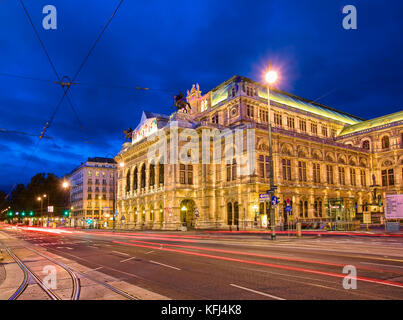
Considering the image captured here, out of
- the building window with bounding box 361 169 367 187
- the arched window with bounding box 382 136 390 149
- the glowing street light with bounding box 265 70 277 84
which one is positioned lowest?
the building window with bounding box 361 169 367 187

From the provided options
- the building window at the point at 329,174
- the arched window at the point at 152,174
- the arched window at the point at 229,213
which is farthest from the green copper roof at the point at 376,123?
the arched window at the point at 152,174

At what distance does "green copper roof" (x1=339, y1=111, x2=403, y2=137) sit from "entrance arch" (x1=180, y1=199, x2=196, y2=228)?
131 feet

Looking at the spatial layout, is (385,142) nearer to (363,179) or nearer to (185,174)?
(363,179)

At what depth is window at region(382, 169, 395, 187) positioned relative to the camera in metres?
64.1

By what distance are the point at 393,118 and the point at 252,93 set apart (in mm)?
31937

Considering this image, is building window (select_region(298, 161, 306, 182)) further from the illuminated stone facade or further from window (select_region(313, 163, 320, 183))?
window (select_region(313, 163, 320, 183))

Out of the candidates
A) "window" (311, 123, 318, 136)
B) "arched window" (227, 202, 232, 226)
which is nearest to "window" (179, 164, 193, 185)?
"arched window" (227, 202, 232, 226)

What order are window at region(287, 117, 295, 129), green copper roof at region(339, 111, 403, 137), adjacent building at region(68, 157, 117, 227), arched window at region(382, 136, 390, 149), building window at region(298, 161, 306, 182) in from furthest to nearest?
adjacent building at region(68, 157, 117, 227) → green copper roof at region(339, 111, 403, 137) → arched window at region(382, 136, 390, 149) → window at region(287, 117, 295, 129) → building window at region(298, 161, 306, 182)

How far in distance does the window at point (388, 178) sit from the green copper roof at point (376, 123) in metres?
9.90

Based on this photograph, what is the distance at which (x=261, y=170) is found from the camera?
48.0 meters

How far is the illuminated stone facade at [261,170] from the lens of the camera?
4859 cm

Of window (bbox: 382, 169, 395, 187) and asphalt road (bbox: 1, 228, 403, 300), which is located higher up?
window (bbox: 382, 169, 395, 187)
